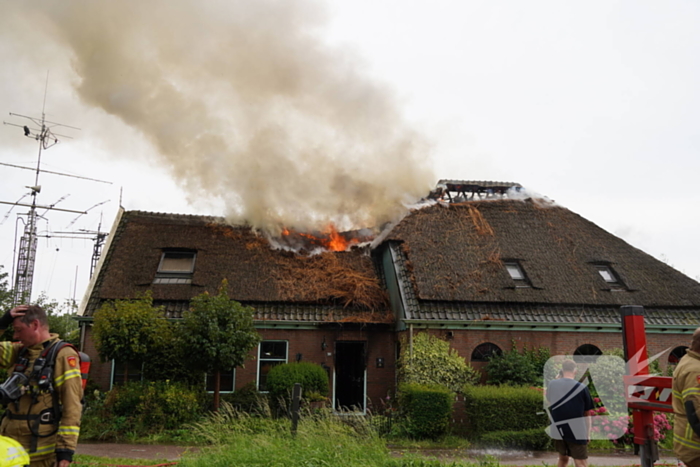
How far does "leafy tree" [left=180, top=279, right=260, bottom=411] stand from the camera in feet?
43.2

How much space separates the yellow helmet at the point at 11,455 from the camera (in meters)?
3.84

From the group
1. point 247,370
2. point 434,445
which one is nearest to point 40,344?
point 434,445

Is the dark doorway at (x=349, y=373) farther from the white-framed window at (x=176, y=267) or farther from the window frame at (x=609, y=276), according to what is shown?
the window frame at (x=609, y=276)

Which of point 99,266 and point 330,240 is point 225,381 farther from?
point 330,240

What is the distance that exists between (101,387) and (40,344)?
11.6 metres

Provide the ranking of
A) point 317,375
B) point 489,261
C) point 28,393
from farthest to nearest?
point 489,261 < point 317,375 < point 28,393

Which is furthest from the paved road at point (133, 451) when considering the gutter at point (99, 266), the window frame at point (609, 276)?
the window frame at point (609, 276)

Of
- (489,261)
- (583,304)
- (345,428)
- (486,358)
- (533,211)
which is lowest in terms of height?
(345,428)

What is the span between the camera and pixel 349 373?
1703 cm

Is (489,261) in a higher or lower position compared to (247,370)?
higher

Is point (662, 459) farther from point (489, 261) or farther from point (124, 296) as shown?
Answer: point (124, 296)

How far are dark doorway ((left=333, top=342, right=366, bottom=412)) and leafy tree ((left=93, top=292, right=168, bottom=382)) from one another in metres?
5.81

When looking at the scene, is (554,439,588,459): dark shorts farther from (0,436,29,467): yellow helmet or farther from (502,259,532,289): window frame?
(502,259,532,289): window frame

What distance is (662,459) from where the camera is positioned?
10953 mm
